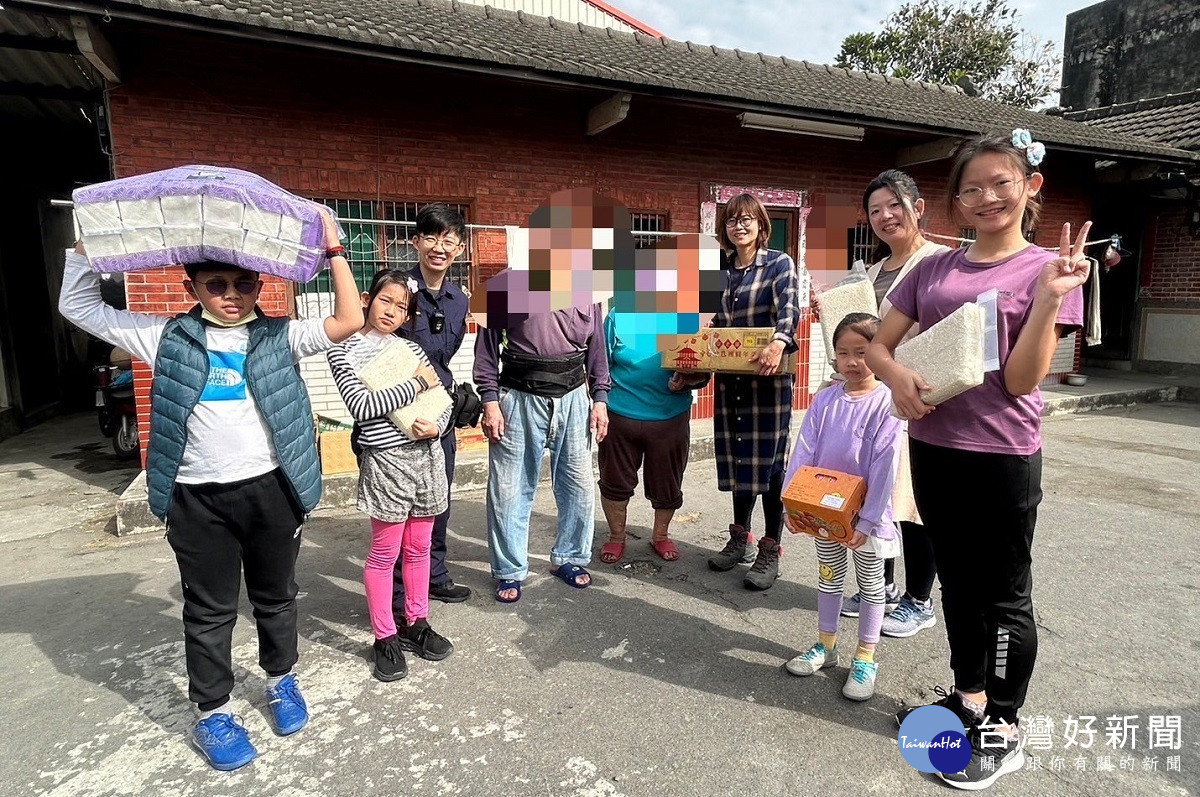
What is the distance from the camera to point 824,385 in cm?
284

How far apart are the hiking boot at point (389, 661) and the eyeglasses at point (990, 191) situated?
2.62 metres

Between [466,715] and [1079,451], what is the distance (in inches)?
259

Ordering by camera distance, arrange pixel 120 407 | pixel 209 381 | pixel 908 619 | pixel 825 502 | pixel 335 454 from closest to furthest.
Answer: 1. pixel 209 381
2. pixel 825 502
3. pixel 908 619
4. pixel 335 454
5. pixel 120 407

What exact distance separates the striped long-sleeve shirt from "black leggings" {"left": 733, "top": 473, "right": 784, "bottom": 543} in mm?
1800

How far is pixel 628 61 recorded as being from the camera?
708cm

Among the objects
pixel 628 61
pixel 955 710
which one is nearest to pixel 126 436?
pixel 628 61

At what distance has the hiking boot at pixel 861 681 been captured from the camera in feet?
8.13

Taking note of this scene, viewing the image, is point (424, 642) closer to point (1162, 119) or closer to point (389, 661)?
point (389, 661)

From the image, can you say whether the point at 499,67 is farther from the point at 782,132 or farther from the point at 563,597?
the point at 563,597

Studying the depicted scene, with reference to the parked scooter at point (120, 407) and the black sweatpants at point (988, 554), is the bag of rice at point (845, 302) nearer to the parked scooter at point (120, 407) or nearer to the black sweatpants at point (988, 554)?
the black sweatpants at point (988, 554)

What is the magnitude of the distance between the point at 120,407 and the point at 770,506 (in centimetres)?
623

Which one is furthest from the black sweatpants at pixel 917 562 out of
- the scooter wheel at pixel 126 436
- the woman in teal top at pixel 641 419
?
the scooter wheel at pixel 126 436

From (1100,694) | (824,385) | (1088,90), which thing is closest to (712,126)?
(824,385)

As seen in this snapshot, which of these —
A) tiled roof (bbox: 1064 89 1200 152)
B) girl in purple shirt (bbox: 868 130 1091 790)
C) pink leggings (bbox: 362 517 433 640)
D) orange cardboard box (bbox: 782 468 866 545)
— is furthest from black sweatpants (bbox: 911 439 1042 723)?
tiled roof (bbox: 1064 89 1200 152)
